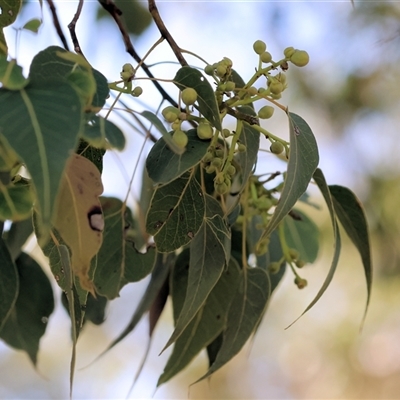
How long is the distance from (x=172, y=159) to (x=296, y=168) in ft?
0.29

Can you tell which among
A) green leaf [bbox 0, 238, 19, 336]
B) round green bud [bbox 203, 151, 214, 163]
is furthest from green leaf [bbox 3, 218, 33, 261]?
round green bud [bbox 203, 151, 214, 163]

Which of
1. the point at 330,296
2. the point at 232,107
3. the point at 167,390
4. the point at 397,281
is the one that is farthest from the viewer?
the point at 330,296

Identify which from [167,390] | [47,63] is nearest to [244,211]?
[47,63]

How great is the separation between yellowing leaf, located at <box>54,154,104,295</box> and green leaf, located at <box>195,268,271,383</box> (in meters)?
0.29

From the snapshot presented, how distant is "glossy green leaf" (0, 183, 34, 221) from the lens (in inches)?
13.0

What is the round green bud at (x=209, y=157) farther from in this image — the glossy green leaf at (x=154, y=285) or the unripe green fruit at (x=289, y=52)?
the glossy green leaf at (x=154, y=285)

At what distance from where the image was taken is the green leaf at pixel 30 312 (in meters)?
0.67

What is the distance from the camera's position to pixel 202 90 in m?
0.40

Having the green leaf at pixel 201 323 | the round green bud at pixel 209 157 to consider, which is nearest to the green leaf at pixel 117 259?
the green leaf at pixel 201 323

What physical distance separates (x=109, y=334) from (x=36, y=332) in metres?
1.35

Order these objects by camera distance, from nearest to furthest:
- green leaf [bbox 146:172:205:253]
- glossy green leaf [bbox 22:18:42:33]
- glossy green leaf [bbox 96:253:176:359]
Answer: glossy green leaf [bbox 22:18:42:33] < green leaf [bbox 146:172:205:253] < glossy green leaf [bbox 96:253:176:359]

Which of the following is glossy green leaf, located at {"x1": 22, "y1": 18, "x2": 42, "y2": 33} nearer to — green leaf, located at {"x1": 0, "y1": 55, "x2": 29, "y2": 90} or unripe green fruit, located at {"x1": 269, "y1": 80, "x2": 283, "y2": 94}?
green leaf, located at {"x1": 0, "y1": 55, "x2": 29, "y2": 90}

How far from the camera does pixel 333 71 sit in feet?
5.93

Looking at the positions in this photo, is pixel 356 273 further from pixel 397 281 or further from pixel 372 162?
pixel 372 162
